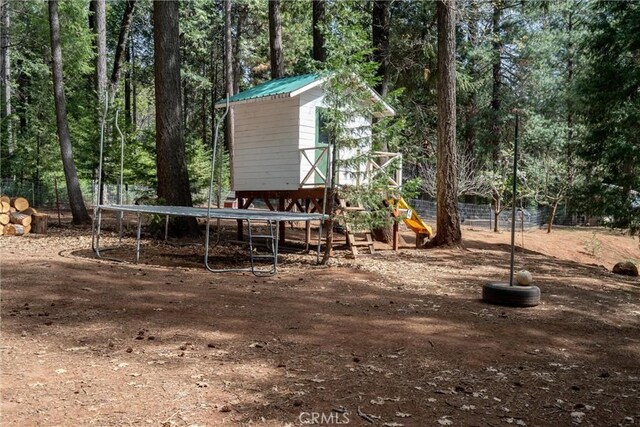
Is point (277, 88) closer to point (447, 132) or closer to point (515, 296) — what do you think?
point (447, 132)

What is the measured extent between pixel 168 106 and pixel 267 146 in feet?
8.01

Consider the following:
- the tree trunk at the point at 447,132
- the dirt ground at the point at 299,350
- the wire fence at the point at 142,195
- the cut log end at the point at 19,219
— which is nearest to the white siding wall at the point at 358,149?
the dirt ground at the point at 299,350

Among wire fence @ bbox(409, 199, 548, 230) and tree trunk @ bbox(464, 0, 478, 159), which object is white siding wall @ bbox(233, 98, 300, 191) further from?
tree trunk @ bbox(464, 0, 478, 159)

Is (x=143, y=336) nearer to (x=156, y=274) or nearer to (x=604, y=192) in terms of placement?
(x=156, y=274)

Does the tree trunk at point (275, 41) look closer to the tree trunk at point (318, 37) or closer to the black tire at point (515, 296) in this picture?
the tree trunk at point (318, 37)

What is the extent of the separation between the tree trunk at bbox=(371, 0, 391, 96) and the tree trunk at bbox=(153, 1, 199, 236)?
6028 millimetres

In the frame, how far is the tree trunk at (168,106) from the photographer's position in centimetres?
1163

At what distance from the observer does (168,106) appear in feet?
38.5

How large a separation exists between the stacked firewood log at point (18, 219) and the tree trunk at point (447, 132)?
978 centimetres

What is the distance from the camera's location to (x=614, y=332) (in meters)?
5.60

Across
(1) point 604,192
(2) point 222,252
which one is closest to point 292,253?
(2) point 222,252

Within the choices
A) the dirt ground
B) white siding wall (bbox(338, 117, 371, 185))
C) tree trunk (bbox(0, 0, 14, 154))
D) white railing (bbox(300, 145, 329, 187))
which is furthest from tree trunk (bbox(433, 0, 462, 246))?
tree trunk (bbox(0, 0, 14, 154))

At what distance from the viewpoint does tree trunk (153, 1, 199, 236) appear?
458 inches

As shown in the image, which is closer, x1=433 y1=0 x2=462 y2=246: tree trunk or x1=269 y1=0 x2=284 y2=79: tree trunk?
x1=433 y1=0 x2=462 y2=246: tree trunk
